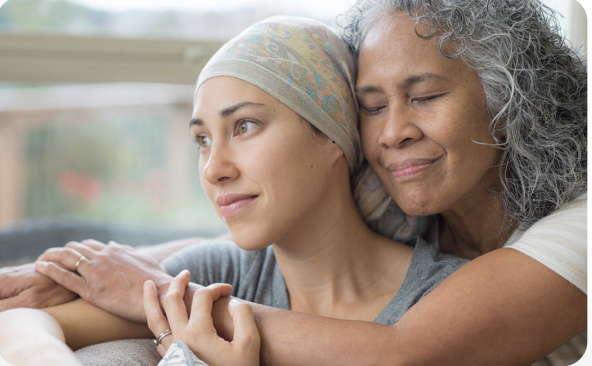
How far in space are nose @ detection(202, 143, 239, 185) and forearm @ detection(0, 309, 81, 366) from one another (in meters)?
0.47

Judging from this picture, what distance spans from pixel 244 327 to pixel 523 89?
0.87m

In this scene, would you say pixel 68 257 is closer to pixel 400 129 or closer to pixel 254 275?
pixel 254 275

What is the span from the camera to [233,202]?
128 centimetres

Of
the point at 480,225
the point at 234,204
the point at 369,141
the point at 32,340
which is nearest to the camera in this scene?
the point at 32,340

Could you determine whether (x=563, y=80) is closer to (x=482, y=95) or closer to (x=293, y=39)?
(x=482, y=95)

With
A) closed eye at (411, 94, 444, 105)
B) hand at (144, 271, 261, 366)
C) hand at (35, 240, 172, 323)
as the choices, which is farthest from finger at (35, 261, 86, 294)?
closed eye at (411, 94, 444, 105)

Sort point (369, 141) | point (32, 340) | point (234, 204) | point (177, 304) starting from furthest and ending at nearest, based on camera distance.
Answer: point (369, 141), point (234, 204), point (177, 304), point (32, 340)

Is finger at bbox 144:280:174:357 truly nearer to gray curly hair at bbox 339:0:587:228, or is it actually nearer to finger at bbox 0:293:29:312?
finger at bbox 0:293:29:312

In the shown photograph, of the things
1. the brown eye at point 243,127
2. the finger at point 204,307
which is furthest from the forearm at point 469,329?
the brown eye at point 243,127

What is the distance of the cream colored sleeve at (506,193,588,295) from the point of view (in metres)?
1.08

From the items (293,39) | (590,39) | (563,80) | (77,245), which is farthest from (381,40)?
(77,245)

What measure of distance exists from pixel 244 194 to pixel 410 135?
0.42 meters

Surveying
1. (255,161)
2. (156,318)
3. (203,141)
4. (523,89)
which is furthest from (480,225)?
(156,318)

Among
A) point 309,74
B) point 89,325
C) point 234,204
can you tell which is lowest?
point 89,325
